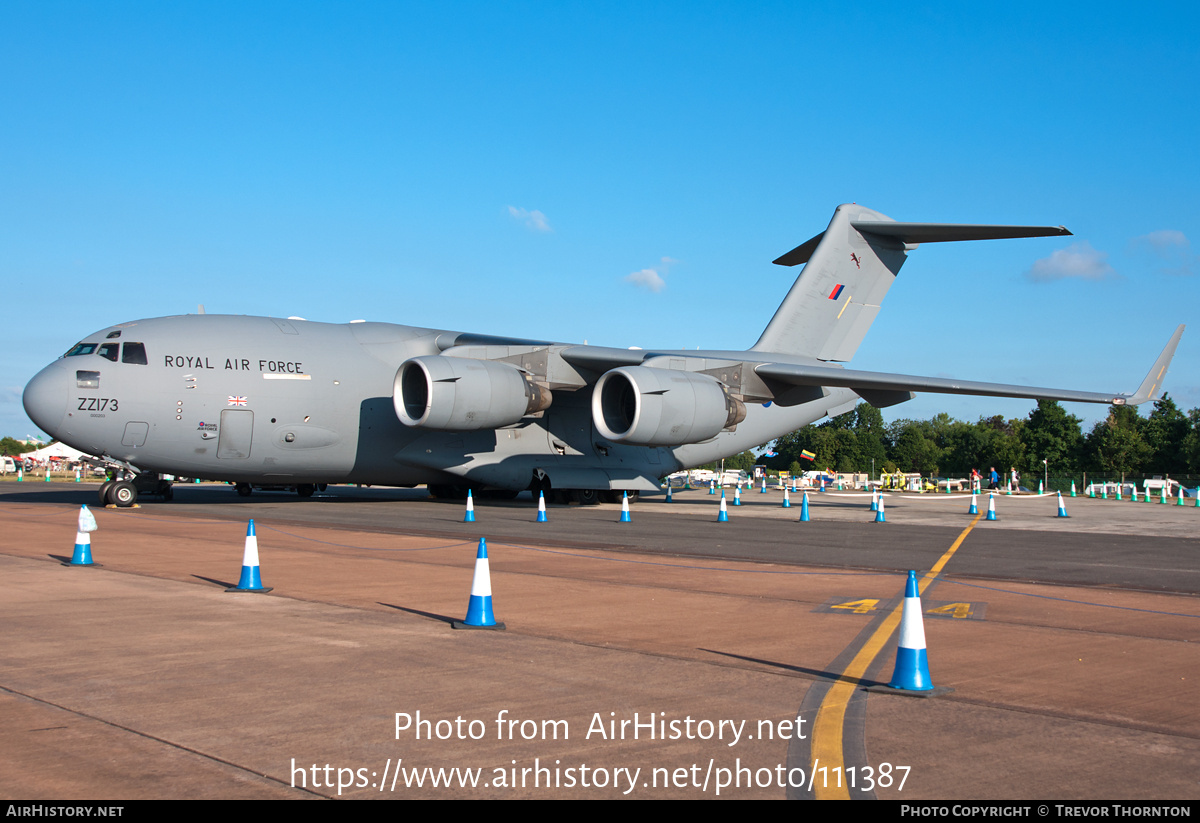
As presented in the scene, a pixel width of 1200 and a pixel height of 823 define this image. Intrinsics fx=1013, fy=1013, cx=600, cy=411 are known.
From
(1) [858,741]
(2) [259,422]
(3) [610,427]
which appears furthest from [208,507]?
(1) [858,741]

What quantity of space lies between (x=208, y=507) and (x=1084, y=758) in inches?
804

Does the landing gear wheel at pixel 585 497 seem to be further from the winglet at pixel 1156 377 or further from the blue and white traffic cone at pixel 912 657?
the blue and white traffic cone at pixel 912 657

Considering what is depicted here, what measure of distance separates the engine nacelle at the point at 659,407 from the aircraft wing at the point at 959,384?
1.91 meters

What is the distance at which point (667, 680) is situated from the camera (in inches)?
229

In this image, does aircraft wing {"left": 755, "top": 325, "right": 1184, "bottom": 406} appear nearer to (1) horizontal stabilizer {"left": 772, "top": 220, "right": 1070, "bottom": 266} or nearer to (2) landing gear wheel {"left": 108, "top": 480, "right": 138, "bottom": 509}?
(1) horizontal stabilizer {"left": 772, "top": 220, "right": 1070, "bottom": 266}

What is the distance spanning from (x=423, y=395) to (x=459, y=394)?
60.5 inches

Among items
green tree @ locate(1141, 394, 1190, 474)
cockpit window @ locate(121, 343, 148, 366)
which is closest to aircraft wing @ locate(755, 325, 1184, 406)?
cockpit window @ locate(121, 343, 148, 366)

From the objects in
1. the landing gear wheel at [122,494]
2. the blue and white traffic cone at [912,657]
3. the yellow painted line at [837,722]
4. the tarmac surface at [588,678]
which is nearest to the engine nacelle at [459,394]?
the landing gear wheel at [122,494]

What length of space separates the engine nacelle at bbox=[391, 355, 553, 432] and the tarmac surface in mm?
7742

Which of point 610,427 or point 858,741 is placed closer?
point 858,741

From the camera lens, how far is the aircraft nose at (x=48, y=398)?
1883 cm

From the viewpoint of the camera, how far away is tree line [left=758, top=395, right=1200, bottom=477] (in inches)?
3354

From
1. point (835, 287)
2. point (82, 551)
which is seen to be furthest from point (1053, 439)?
point (82, 551)
